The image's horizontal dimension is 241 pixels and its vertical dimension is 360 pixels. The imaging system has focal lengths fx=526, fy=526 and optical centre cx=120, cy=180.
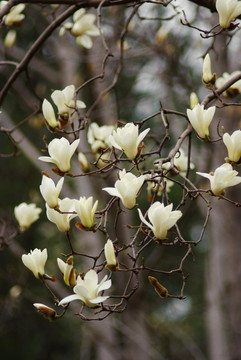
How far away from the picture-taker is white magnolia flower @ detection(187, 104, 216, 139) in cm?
111

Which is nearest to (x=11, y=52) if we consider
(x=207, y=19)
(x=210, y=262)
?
(x=207, y=19)

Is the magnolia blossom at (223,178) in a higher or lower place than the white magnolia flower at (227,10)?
lower

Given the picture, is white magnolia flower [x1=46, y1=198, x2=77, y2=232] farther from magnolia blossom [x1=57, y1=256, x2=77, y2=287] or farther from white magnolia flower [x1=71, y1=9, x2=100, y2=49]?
white magnolia flower [x1=71, y1=9, x2=100, y2=49]

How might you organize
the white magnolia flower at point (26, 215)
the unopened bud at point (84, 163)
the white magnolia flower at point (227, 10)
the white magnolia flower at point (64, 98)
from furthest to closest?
the white magnolia flower at point (26, 215)
the unopened bud at point (84, 163)
the white magnolia flower at point (64, 98)
the white magnolia flower at point (227, 10)

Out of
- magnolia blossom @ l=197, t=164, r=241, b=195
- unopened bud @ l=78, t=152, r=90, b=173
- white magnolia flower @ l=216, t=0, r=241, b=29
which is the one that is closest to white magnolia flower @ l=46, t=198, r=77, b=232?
magnolia blossom @ l=197, t=164, r=241, b=195

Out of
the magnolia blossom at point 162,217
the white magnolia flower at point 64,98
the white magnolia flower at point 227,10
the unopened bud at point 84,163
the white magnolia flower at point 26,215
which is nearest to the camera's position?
the magnolia blossom at point 162,217

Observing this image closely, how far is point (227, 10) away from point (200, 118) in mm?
296

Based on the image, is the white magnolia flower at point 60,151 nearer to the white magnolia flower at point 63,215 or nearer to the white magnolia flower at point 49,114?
the white magnolia flower at point 63,215

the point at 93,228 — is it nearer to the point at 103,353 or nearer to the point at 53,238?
the point at 103,353

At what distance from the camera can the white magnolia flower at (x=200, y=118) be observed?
1113 mm

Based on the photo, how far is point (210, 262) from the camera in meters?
3.49

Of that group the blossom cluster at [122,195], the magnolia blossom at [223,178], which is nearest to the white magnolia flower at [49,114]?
the blossom cluster at [122,195]

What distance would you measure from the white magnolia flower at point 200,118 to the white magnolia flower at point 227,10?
260 mm

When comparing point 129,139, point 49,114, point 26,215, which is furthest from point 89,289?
point 26,215
